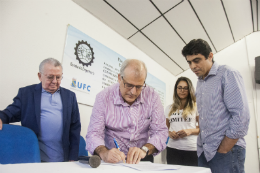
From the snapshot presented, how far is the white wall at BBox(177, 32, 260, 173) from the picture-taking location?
11.2ft

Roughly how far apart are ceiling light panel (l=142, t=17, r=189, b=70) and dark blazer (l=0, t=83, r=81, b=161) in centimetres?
183

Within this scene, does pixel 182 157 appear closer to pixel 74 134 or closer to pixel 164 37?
pixel 74 134

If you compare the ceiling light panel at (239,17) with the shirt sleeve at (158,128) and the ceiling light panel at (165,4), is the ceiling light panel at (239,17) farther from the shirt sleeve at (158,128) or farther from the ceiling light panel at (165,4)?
the shirt sleeve at (158,128)

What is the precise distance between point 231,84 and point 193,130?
38.7 inches

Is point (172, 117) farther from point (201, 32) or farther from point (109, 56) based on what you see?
point (201, 32)

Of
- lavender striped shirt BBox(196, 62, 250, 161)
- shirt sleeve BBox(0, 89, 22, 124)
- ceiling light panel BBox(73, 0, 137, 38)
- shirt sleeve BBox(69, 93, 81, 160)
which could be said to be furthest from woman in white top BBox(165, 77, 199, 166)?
shirt sleeve BBox(0, 89, 22, 124)

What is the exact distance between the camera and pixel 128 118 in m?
1.24

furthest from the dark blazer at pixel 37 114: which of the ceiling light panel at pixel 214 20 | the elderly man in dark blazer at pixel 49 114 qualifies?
the ceiling light panel at pixel 214 20

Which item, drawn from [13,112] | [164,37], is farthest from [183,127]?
[13,112]

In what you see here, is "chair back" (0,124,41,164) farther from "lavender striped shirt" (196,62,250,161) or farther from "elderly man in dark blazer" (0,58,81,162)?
"lavender striped shirt" (196,62,250,161)

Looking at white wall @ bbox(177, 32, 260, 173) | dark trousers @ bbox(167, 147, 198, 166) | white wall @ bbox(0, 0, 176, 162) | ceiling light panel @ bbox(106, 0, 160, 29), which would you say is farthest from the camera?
white wall @ bbox(177, 32, 260, 173)

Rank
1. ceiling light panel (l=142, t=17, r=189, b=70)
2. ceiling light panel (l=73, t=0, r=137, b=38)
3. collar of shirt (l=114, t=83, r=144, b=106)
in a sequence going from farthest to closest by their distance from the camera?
ceiling light panel (l=142, t=17, r=189, b=70) < ceiling light panel (l=73, t=0, r=137, b=38) < collar of shirt (l=114, t=83, r=144, b=106)

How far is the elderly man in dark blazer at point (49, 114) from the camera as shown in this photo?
1.44 m

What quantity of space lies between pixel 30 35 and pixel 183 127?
2.01 meters
